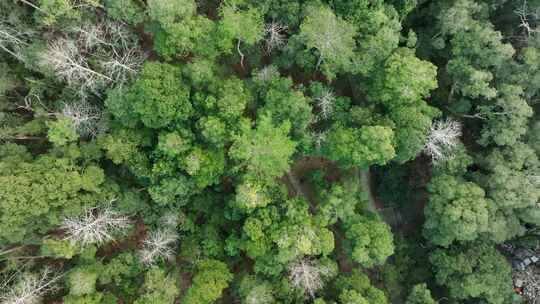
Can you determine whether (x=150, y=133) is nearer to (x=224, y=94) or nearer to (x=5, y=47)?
(x=224, y=94)

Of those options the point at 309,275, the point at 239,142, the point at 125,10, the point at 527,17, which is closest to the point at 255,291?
the point at 309,275

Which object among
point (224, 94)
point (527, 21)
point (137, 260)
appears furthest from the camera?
point (527, 21)

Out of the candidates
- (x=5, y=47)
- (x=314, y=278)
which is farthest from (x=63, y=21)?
(x=314, y=278)

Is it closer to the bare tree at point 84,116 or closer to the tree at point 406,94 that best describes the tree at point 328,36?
the tree at point 406,94

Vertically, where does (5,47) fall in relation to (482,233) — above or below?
below

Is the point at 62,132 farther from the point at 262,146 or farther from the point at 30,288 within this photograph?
the point at 262,146

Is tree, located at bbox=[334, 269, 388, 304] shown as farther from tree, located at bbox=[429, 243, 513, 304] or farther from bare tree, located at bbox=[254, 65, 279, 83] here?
bare tree, located at bbox=[254, 65, 279, 83]

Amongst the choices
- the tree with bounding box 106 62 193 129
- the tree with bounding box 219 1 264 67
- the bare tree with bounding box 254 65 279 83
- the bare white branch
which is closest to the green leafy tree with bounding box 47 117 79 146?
the tree with bounding box 106 62 193 129
